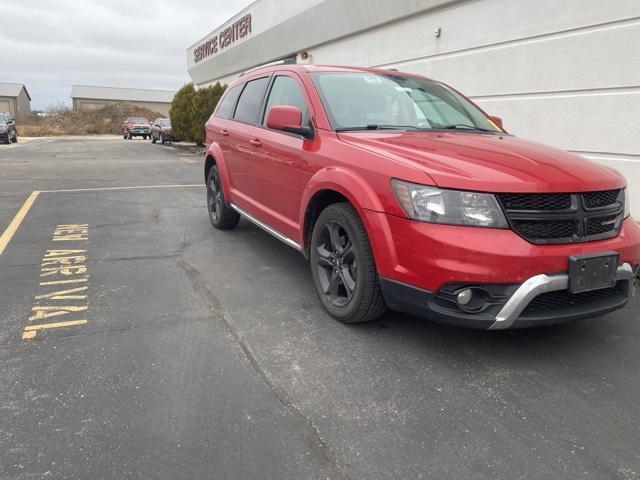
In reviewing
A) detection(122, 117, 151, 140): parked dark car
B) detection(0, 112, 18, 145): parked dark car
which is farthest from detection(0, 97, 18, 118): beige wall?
detection(0, 112, 18, 145): parked dark car

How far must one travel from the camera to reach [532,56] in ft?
25.1

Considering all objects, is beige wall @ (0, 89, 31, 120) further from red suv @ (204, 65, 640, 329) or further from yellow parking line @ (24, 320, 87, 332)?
red suv @ (204, 65, 640, 329)

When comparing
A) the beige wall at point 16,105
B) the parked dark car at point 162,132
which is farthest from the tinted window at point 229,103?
the beige wall at point 16,105

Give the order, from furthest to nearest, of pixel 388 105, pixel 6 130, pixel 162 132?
1. pixel 162 132
2. pixel 6 130
3. pixel 388 105

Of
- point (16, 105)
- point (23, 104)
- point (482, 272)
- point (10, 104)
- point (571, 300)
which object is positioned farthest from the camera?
point (23, 104)

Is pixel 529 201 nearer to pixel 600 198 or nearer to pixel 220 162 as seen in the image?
pixel 600 198

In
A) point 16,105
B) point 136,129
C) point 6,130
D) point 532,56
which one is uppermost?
point 16,105

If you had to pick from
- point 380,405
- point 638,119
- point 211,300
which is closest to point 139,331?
point 211,300

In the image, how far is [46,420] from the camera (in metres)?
2.35

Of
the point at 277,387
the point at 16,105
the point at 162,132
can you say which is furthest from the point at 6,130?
the point at 16,105

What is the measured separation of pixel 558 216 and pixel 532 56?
5.96 metres

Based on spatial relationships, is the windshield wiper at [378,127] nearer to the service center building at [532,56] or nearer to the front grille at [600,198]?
the front grille at [600,198]

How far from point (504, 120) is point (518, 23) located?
1.50 m

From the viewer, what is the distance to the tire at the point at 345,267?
10.4 ft
